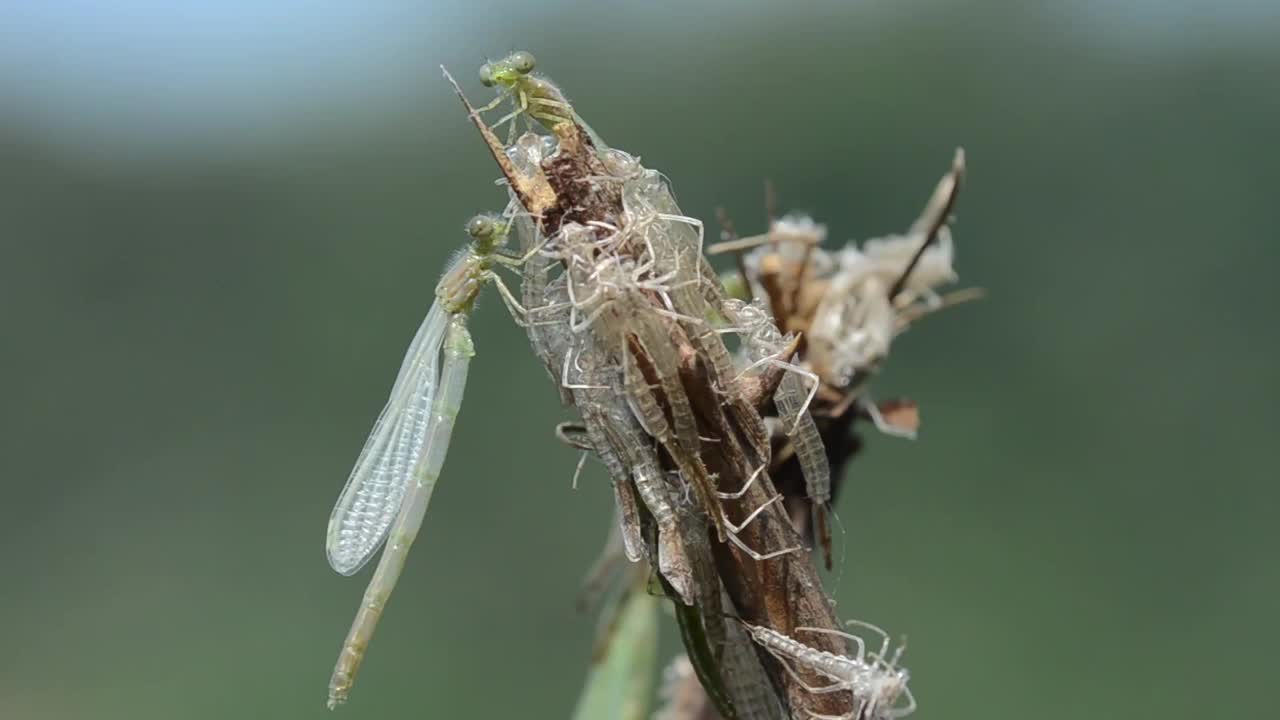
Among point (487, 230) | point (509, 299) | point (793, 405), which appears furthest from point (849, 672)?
point (487, 230)

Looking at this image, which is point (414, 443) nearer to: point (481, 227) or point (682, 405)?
point (481, 227)

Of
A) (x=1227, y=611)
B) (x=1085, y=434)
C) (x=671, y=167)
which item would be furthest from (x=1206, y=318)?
(x=671, y=167)

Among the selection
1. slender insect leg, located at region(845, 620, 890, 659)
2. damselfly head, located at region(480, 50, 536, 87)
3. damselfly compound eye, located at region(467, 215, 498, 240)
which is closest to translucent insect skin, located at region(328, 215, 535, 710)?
damselfly compound eye, located at region(467, 215, 498, 240)

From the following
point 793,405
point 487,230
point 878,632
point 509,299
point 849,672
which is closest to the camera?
point 849,672

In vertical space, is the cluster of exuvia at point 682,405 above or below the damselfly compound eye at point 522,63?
below

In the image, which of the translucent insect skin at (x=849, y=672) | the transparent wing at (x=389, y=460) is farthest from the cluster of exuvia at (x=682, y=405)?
the transparent wing at (x=389, y=460)

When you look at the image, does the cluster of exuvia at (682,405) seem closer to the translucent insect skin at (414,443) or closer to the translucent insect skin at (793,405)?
the translucent insect skin at (793,405)

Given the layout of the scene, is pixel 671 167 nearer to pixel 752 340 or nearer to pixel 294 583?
pixel 294 583
